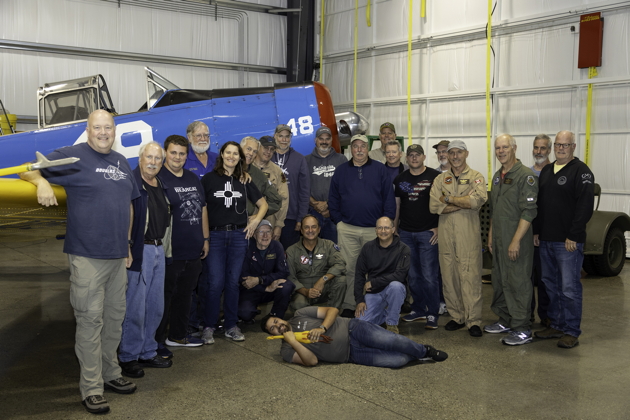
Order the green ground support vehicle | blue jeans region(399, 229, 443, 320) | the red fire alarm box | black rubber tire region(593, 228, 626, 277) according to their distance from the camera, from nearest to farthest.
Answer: blue jeans region(399, 229, 443, 320)
the green ground support vehicle
black rubber tire region(593, 228, 626, 277)
the red fire alarm box

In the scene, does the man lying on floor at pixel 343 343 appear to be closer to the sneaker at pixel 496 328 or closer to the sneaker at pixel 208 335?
the sneaker at pixel 208 335

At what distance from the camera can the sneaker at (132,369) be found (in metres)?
3.93

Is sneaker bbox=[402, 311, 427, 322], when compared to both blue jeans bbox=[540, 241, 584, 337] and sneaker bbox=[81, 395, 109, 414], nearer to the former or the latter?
blue jeans bbox=[540, 241, 584, 337]

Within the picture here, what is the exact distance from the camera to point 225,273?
4.85 meters

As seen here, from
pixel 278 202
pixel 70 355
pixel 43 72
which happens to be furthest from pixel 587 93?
pixel 43 72

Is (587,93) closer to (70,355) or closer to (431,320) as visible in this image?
(431,320)

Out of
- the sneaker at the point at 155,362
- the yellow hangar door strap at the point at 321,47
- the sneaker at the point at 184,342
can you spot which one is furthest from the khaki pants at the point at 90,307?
the yellow hangar door strap at the point at 321,47

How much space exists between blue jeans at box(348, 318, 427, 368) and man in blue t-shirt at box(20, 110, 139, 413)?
5.75ft

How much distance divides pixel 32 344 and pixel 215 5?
13.2m

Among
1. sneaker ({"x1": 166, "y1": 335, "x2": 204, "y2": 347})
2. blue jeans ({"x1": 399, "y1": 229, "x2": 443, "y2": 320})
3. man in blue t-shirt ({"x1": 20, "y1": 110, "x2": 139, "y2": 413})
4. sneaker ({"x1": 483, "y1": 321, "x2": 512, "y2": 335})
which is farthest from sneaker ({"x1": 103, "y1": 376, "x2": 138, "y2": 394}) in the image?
sneaker ({"x1": 483, "y1": 321, "x2": 512, "y2": 335})

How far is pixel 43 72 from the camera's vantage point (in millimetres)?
13773

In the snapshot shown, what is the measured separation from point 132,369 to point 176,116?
355 cm

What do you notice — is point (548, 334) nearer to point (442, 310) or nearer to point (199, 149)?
point (442, 310)

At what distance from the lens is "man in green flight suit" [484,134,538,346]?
4816 millimetres
